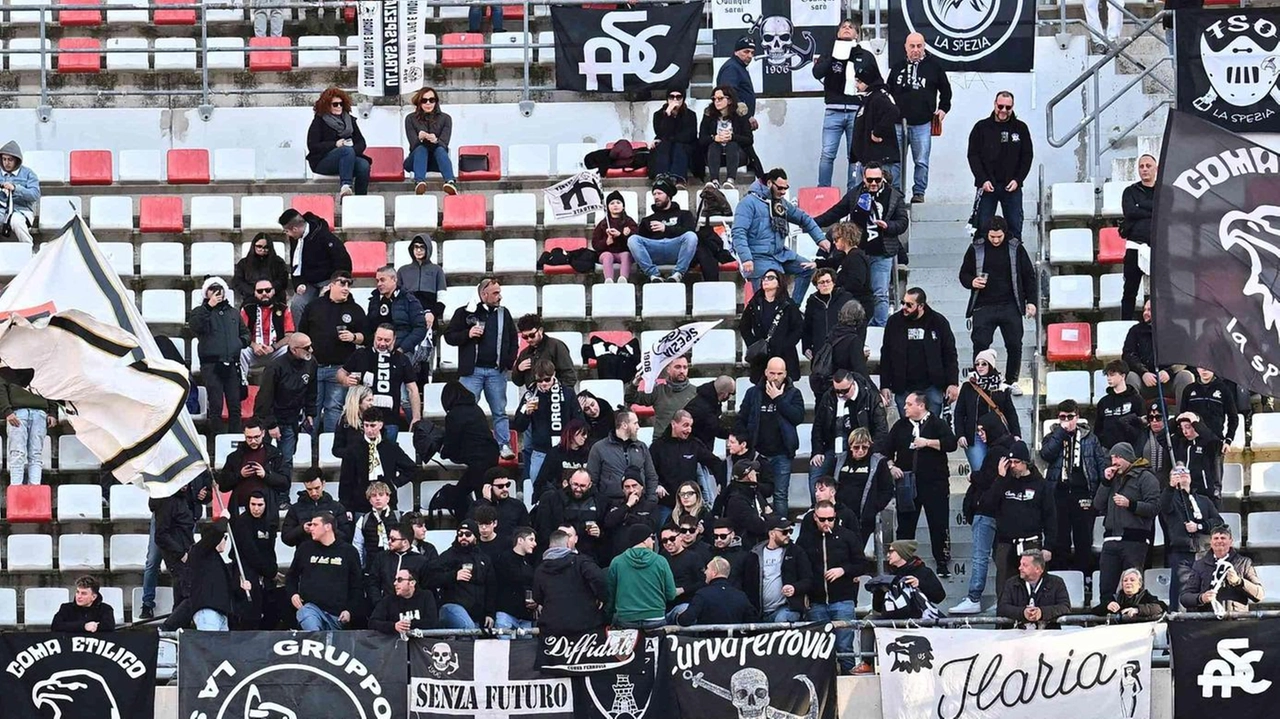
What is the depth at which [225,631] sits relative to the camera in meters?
18.3

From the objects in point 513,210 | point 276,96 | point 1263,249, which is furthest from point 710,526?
point 276,96

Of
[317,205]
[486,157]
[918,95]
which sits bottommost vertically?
[317,205]

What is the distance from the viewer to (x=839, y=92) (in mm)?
24297

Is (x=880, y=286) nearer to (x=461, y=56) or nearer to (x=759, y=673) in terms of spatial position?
(x=759, y=673)

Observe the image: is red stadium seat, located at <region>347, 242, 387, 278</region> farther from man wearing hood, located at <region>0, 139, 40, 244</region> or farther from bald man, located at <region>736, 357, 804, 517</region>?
bald man, located at <region>736, 357, 804, 517</region>

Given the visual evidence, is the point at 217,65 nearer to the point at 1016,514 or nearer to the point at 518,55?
the point at 518,55

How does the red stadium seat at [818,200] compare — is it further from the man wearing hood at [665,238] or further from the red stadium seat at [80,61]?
the red stadium seat at [80,61]

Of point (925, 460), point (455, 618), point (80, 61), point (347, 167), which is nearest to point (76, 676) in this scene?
point (455, 618)

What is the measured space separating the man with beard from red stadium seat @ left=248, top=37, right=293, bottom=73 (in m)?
8.97

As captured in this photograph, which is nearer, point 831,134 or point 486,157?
point 831,134

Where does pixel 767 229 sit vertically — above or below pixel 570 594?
above

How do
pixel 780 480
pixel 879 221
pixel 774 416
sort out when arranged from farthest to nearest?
pixel 879 221 → pixel 780 480 → pixel 774 416

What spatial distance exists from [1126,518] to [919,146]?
5.80 m

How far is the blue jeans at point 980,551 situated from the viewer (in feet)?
63.9
